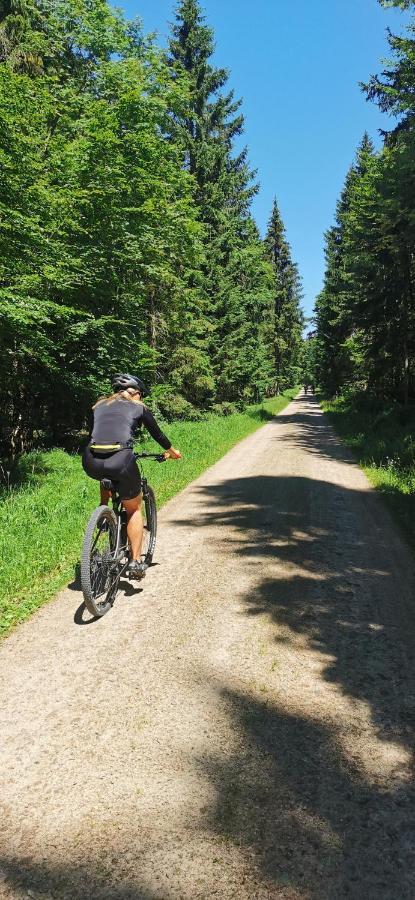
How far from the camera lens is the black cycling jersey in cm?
439

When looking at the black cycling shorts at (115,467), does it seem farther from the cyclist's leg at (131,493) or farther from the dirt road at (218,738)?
the dirt road at (218,738)

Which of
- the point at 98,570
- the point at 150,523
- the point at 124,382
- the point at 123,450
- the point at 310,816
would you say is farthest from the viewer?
the point at 150,523

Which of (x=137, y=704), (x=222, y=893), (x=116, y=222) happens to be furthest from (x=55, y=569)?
(x=116, y=222)

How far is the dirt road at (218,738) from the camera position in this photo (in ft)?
6.68

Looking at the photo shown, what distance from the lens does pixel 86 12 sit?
1554 centimetres

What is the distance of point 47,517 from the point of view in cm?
672

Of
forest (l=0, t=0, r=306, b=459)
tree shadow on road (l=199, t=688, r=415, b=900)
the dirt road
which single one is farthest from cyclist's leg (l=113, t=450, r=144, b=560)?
forest (l=0, t=0, r=306, b=459)

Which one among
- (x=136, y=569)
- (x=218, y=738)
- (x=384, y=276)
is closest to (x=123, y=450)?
(x=136, y=569)

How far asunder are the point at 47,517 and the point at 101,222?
28.1ft

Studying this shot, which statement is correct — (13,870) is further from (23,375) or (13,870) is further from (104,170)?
(104,170)

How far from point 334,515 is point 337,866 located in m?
5.76

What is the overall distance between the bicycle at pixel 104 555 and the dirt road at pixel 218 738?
0.20 metres

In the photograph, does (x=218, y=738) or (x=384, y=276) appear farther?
(x=384, y=276)

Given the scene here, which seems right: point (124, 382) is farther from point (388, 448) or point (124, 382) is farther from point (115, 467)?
point (388, 448)
